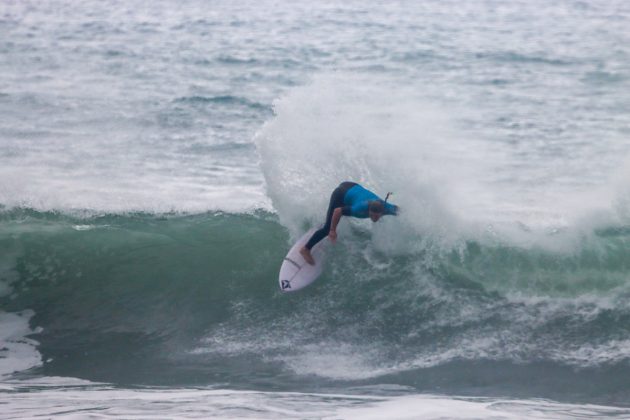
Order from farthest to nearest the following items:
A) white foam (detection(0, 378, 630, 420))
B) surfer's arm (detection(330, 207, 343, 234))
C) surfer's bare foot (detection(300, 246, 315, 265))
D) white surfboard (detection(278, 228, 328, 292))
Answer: surfer's bare foot (detection(300, 246, 315, 265)) < white surfboard (detection(278, 228, 328, 292)) < surfer's arm (detection(330, 207, 343, 234)) < white foam (detection(0, 378, 630, 420))

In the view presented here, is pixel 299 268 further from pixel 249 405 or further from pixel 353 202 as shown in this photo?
pixel 249 405

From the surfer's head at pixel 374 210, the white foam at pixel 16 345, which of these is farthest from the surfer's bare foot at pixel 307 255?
the white foam at pixel 16 345

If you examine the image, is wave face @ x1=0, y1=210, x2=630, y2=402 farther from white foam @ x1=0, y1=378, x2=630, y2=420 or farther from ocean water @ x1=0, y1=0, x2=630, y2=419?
white foam @ x1=0, y1=378, x2=630, y2=420

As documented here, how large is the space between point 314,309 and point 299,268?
0.56 meters

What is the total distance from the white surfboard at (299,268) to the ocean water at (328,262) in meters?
0.16

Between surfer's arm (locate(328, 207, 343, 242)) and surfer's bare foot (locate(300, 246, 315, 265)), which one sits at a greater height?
surfer's arm (locate(328, 207, 343, 242))

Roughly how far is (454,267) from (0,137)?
9399 mm

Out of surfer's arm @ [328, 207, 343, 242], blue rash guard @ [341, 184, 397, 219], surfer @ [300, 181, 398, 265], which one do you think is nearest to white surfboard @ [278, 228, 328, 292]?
surfer @ [300, 181, 398, 265]

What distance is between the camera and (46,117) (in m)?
16.4

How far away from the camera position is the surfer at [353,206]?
9.02 metres

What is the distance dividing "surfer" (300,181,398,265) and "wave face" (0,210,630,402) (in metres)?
0.89

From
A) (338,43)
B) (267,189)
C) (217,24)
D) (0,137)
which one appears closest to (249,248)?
(267,189)

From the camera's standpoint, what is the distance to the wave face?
332 inches

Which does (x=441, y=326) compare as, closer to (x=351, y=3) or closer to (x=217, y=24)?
(x=217, y=24)
